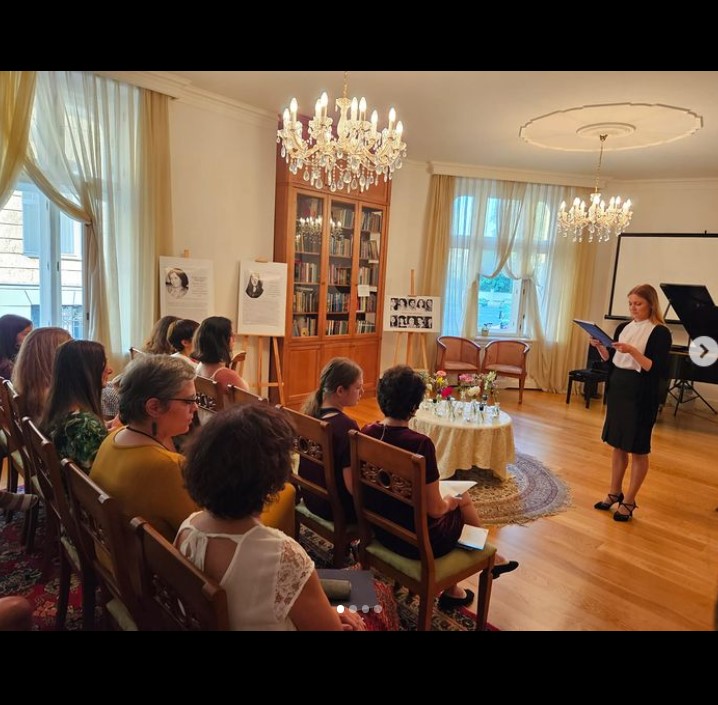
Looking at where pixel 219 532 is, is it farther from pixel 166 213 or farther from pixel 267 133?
pixel 267 133

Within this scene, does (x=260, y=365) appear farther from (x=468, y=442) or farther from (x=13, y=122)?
(x=13, y=122)

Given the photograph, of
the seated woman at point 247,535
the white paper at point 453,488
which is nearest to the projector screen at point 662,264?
the white paper at point 453,488

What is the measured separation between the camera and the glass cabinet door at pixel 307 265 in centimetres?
532

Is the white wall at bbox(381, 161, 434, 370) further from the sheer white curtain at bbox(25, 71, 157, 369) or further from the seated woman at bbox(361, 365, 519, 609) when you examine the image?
the seated woman at bbox(361, 365, 519, 609)

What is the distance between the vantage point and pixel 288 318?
5.27m

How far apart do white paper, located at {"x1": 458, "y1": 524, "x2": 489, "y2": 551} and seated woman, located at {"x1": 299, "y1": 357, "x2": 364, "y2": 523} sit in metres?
0.48

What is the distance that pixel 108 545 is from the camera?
4.22ft

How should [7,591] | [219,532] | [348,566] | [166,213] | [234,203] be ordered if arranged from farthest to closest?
[234,203]
[166,213]
[348,566]
[7,591]
[219,532]

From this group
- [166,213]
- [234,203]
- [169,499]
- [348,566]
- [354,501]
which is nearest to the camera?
[169,499]

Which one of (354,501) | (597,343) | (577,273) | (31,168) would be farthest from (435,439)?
(577,273)

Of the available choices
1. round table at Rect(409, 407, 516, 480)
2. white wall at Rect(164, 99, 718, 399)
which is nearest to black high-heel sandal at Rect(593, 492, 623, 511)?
round table at Rect(409, 407, 516, 480)

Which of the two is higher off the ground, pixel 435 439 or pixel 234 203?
pixel 234 203

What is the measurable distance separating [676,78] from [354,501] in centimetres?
374

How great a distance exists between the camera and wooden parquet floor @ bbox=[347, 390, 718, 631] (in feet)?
7.37
